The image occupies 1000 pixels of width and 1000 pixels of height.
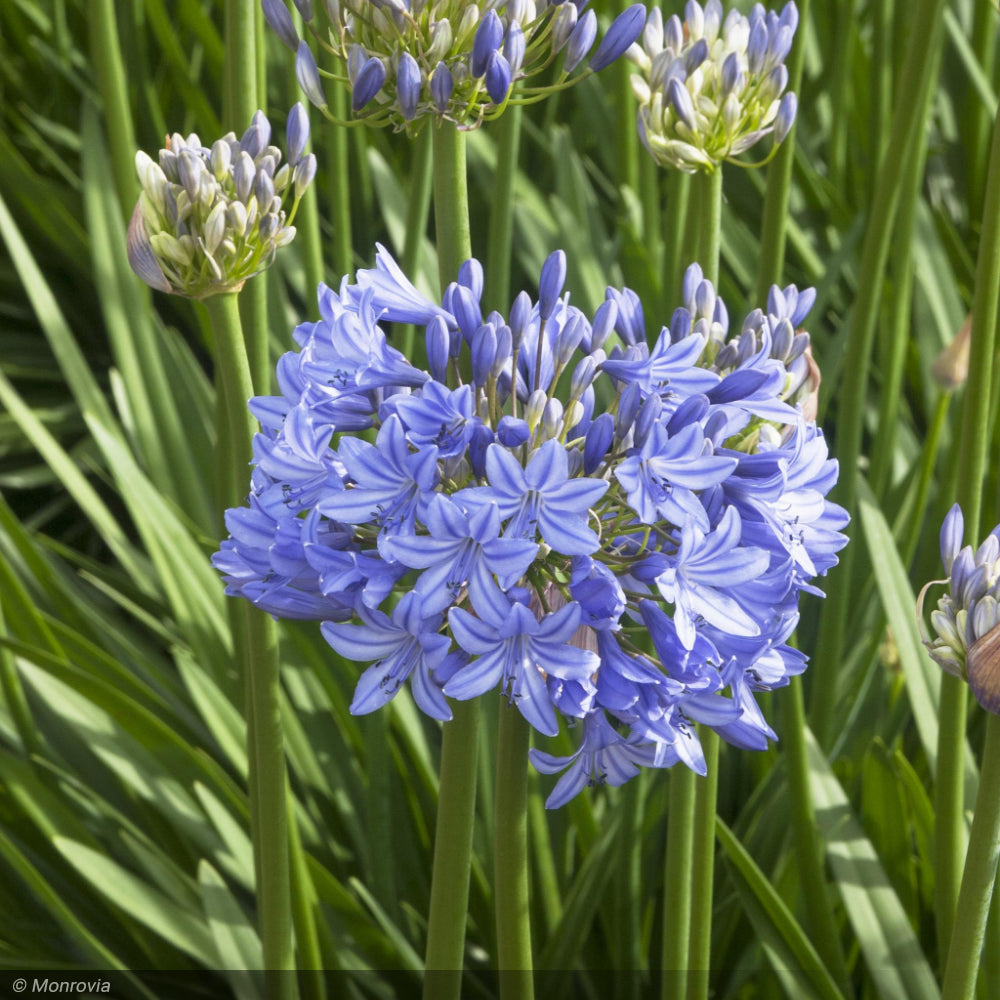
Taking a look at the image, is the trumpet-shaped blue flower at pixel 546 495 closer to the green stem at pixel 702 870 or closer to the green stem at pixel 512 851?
the green stem at pixel 512 851

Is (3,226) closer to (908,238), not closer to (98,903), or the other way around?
(98,903)

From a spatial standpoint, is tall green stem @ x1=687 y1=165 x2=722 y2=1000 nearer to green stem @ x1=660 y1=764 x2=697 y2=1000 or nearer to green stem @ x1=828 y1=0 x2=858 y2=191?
green stem @ x1=660 y1=764 x2=697 y2=1000

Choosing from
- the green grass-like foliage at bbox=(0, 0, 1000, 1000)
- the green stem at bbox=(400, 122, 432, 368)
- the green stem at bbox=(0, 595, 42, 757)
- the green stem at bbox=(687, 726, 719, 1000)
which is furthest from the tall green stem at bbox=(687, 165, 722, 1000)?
the green stem at bbox=(0, 595, 42, 757)

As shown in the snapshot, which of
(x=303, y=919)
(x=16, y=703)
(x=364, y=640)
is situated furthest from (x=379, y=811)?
(x=364, y=640)

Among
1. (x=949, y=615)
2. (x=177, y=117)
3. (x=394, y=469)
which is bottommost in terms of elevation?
(x=949, y=615)

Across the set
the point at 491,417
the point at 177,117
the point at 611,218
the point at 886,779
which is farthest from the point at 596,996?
the point at 177,117

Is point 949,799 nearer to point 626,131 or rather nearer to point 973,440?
point 973,440

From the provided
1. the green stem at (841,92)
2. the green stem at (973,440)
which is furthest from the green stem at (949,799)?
the green stem at (841,92)
